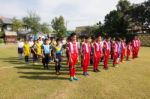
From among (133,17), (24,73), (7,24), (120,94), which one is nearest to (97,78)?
(120,94)

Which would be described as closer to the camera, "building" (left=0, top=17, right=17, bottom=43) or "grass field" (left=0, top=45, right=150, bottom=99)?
"grass field" (left=0, top=45, right=150, bottom=99)

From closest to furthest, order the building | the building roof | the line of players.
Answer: the line of players
the building
the building roof

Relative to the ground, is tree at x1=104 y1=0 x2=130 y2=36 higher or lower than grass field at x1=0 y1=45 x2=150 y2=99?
higher

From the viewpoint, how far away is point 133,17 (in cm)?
5425

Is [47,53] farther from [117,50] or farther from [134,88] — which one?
[134,88]

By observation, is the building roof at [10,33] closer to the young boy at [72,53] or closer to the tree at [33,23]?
the tree at [33,23]

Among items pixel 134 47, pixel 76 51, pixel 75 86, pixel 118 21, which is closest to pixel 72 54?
pixel 76 51

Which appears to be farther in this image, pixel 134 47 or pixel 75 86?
pixel 134 47

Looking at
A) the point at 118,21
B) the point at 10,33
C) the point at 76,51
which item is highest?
the point at 118,21

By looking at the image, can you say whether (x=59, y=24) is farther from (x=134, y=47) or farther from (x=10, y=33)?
(x=134, y=47)

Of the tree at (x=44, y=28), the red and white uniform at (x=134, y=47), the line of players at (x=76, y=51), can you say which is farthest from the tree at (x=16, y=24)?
the line of players at (x=76, y=51)

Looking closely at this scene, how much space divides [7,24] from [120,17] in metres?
47.4

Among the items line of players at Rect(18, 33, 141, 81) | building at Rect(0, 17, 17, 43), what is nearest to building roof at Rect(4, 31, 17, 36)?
building at Rect(0, 17, 17, 43)

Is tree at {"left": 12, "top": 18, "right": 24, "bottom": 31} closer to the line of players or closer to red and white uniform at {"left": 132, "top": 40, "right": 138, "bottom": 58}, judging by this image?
red and white uniform at {"left": 132, "top": 40, "right": 138, "bottom": 58}
